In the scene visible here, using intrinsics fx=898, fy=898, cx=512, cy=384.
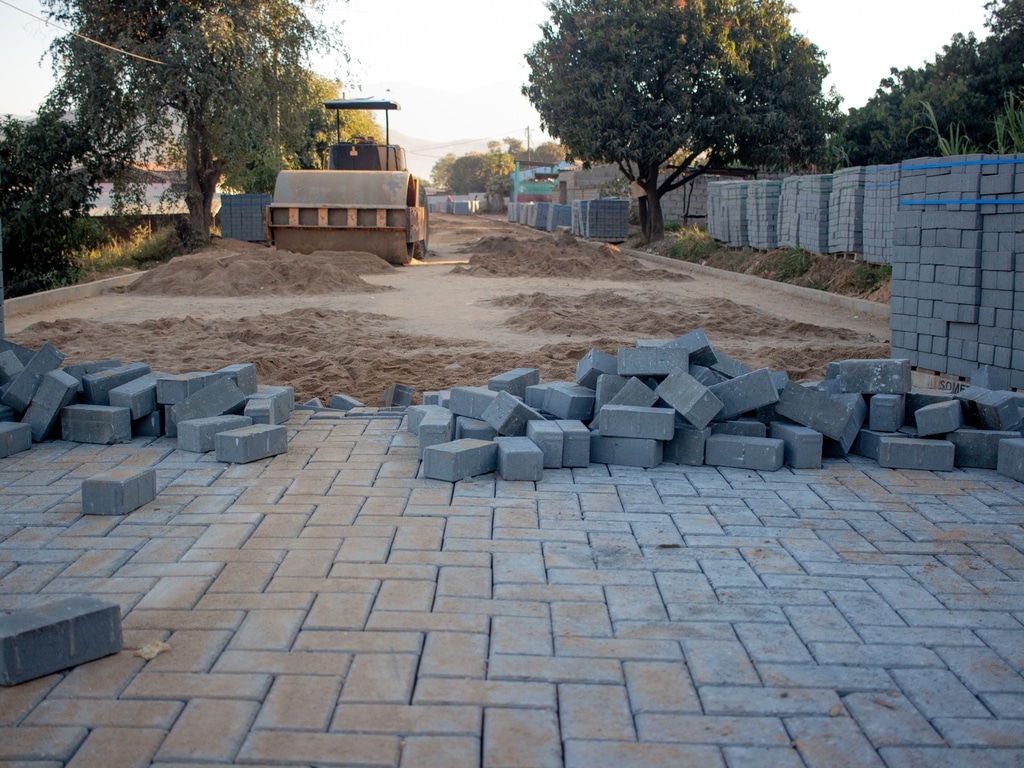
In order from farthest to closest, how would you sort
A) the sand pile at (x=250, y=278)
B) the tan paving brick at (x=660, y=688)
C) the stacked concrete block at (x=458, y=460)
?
the sand pile at (x=250, y=278) < the stacked concrete block at (x=458, y=460) < the tan paving brick at (x=660, y=688)

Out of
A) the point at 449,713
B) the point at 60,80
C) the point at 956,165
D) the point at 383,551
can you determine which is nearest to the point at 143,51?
the point at 60,80

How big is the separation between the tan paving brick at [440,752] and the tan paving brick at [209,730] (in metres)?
0.44

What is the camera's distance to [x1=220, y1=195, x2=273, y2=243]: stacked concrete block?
24.9m

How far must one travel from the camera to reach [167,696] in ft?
8.41

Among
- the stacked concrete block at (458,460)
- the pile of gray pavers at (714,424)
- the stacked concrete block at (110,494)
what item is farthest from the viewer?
the pile of gray pavers at (714,424)

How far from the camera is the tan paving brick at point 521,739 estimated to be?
227 cm

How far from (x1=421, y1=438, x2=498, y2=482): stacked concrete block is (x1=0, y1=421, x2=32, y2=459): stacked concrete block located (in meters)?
2.38

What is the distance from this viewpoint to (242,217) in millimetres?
24984

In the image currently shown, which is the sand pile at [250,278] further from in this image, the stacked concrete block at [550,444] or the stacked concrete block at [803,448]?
the stacked concrete block at [803,448]

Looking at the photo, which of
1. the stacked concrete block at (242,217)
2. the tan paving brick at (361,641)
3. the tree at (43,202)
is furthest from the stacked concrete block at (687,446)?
the stacked concrete block at (242,217)

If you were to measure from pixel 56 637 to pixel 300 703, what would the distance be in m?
0.79

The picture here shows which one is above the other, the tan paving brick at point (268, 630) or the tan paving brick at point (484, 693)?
the tan paving brick at point (268, 630)

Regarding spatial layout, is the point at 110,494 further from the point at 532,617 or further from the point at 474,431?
the point at 532,617

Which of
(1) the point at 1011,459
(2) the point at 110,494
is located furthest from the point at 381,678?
(1) the point at 1011,459
